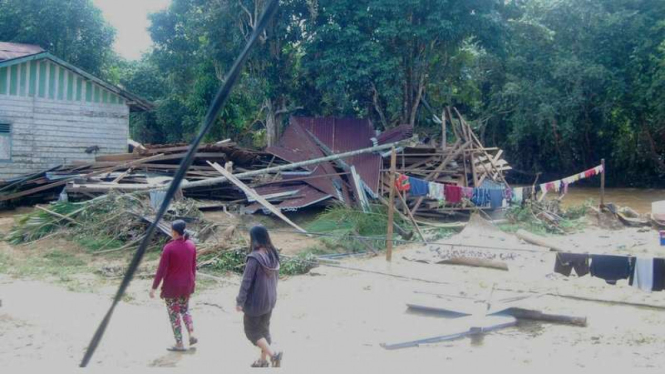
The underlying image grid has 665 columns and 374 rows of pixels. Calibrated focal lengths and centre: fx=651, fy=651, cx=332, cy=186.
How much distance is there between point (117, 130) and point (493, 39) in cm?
1255

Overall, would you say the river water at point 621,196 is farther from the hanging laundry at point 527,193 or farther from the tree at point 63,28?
the tree at point 63,28

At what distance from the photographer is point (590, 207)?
1919cm

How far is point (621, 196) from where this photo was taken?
2911 centimetres

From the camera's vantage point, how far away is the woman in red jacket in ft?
22.3

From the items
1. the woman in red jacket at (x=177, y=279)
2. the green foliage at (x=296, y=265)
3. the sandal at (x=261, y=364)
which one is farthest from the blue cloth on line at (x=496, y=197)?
the sandal at (x=261, y=364)

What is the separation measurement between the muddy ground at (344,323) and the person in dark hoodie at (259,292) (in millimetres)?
451

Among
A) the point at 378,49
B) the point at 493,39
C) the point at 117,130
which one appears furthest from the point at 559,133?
the point at 117,130

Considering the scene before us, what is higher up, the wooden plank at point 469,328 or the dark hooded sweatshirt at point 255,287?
the dark hooded sweatshirt at point 255,287

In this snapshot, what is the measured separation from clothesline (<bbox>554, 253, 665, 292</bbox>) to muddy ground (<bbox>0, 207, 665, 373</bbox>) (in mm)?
521

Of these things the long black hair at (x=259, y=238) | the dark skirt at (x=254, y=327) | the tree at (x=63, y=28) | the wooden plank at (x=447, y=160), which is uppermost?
the tree at (x=63, y=28)

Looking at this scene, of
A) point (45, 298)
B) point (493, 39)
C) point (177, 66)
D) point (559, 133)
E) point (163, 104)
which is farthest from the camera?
point (559, 133)

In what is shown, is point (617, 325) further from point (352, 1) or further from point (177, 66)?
point (177, 66)

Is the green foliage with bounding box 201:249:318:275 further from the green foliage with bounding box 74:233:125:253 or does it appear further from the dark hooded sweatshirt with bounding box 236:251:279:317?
the dark hooded sweatshirt with bounding box 236:251:279:317

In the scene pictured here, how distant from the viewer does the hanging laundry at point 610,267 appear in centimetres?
811
